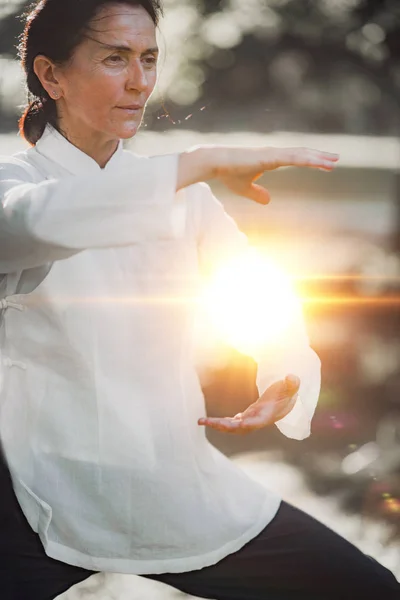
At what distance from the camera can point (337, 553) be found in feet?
4.72

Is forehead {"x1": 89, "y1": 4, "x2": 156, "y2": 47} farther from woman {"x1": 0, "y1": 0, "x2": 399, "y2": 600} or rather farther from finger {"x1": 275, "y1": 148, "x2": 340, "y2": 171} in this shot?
finger {"x1": 275, "y1": 148, "x2": 340, "y2": 171}

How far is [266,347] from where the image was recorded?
1.51 m

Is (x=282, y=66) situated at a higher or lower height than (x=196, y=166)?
lower

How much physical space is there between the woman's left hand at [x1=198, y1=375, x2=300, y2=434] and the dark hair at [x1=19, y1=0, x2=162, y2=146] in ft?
2.14

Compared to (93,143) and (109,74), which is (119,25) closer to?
(109,74)

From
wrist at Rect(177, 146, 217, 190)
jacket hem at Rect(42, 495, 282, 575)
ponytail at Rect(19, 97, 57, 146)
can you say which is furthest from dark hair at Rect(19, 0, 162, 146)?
jacket hem at Rect(42, 495, 282, 575)

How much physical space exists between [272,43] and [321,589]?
3.75ft

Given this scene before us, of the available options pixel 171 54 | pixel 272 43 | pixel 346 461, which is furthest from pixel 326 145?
pixel 346 461

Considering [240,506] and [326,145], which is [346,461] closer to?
[240,506]

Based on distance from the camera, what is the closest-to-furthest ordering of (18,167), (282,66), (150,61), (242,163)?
(242,163), (18,167), (150,61), (282,66)

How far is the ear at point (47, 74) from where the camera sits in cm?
142

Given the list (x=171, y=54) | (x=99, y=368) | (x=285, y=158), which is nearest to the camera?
(x=285, y=158)

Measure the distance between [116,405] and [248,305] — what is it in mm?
339

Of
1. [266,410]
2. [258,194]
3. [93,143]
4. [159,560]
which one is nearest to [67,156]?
[93,143]
